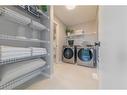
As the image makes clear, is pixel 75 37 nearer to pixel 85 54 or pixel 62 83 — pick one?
pixel 85 54

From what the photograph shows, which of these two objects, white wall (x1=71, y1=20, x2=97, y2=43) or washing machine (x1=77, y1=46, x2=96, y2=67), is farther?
white wall (x1=71, y1=20, x2=97, y2=43)

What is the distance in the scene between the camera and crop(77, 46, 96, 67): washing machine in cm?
304

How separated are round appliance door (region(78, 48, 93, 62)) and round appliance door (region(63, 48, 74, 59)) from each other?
40 cm

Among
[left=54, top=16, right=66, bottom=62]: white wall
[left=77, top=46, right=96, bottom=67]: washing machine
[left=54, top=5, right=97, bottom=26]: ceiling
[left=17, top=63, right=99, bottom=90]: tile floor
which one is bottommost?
[left=17, top=63, right=99, bottom=90]: tile floor

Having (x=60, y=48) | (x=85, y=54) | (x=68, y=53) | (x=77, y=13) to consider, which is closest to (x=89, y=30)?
(x=77, y=13)

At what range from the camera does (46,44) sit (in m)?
2.08

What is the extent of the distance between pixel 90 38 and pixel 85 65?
1.27 metres

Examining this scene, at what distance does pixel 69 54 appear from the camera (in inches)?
147

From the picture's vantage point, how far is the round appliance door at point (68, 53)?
3.67m

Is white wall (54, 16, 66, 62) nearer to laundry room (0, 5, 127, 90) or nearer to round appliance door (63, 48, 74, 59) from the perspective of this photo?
laundry room (0, 5, 127, 90)

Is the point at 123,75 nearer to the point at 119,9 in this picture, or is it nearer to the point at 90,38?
the point at 119,9

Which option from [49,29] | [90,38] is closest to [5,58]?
[49,29]

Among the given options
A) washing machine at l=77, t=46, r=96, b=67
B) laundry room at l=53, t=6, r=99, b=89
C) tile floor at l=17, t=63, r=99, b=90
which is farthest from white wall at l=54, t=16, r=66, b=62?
tile floor at l=17, t=63, r=99, b=90

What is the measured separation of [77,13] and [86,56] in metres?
1.68
